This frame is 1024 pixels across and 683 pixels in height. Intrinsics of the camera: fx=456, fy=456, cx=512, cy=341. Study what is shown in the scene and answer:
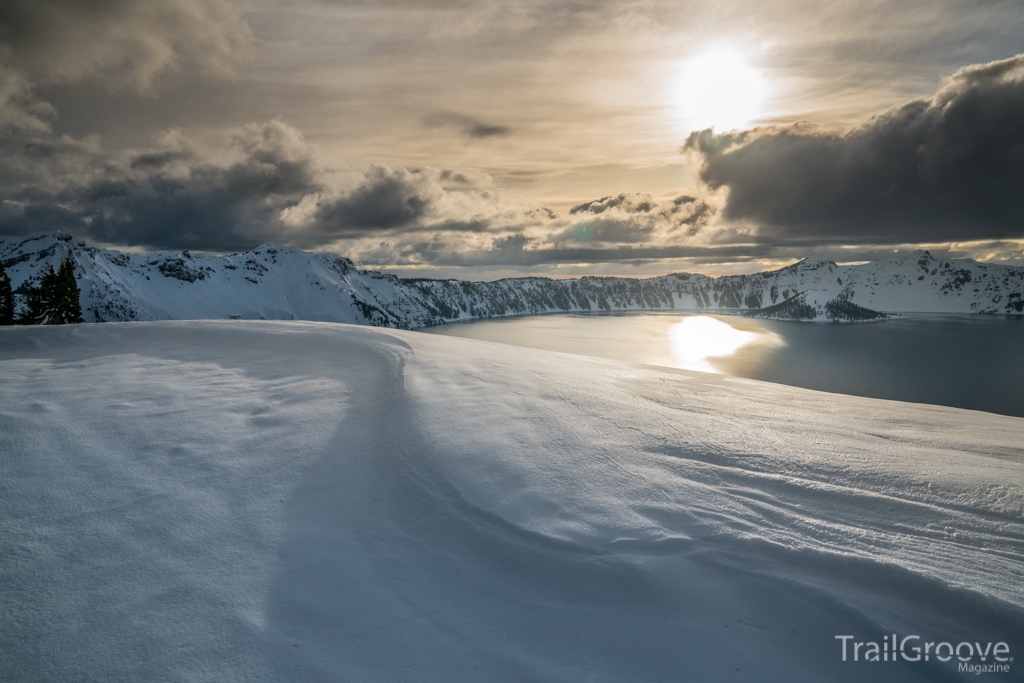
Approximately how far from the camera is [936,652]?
11.5 ft

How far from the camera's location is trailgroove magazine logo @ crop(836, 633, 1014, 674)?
3.42 metres

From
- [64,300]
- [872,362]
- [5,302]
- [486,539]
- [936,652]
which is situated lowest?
[872,362]

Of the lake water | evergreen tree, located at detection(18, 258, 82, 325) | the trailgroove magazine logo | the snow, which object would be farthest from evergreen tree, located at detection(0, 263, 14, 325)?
the trailgroove magazine logo

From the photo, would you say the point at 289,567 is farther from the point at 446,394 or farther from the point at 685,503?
the point at 446,394

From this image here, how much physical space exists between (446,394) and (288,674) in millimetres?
5973

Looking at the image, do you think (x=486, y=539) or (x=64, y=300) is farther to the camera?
(x=64, y=300)

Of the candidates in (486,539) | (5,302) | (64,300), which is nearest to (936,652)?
(486,539)

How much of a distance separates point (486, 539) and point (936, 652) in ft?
12.5

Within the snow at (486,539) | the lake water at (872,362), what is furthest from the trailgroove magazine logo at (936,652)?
the lake water at (872,362)

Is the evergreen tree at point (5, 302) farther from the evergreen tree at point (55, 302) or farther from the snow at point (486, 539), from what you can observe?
the snow at point (486, 539)

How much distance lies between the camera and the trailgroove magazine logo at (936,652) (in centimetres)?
342

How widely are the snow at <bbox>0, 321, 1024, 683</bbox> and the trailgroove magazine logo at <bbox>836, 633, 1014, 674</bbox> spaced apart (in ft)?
0.24

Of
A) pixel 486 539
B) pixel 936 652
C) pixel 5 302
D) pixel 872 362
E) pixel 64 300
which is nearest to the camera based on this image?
pixel 936 652

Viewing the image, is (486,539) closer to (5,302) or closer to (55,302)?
(55,302)
